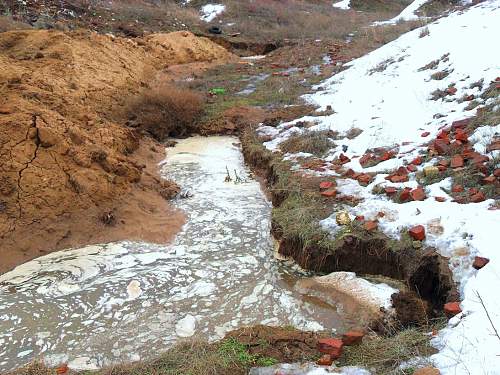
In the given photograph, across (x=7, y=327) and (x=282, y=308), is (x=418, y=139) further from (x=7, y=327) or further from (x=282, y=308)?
(x=7, y=327)

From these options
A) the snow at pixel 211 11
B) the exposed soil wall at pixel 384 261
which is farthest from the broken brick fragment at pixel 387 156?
the snow at pixel 211 11

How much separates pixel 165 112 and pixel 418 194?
5.54 meters

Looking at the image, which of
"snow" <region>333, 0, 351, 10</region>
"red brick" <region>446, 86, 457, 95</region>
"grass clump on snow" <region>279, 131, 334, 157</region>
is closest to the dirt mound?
"grass clump on snow" <region>279, 131, 334, 157</region>

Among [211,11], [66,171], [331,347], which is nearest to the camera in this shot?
[331,347]

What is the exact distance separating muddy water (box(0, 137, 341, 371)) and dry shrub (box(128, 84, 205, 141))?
349 cm

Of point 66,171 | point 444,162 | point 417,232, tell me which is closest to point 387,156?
point 444,162

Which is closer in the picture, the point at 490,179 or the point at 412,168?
the point at 490,179

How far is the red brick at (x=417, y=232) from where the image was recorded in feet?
12.7

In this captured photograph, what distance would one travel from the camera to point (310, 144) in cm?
653

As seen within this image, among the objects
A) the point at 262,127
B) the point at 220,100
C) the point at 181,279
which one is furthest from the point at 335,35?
the point at 181,279

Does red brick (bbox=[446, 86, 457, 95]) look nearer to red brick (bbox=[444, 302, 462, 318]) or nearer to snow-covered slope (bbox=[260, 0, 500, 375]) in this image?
snow-covered slope (bbox=[260, 0, 500, 375])

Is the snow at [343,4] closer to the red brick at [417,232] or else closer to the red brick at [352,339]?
the red brick at [417,232]

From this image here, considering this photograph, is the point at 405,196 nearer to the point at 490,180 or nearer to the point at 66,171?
the point at 490,180

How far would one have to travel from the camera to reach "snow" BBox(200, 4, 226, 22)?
23109 mm
